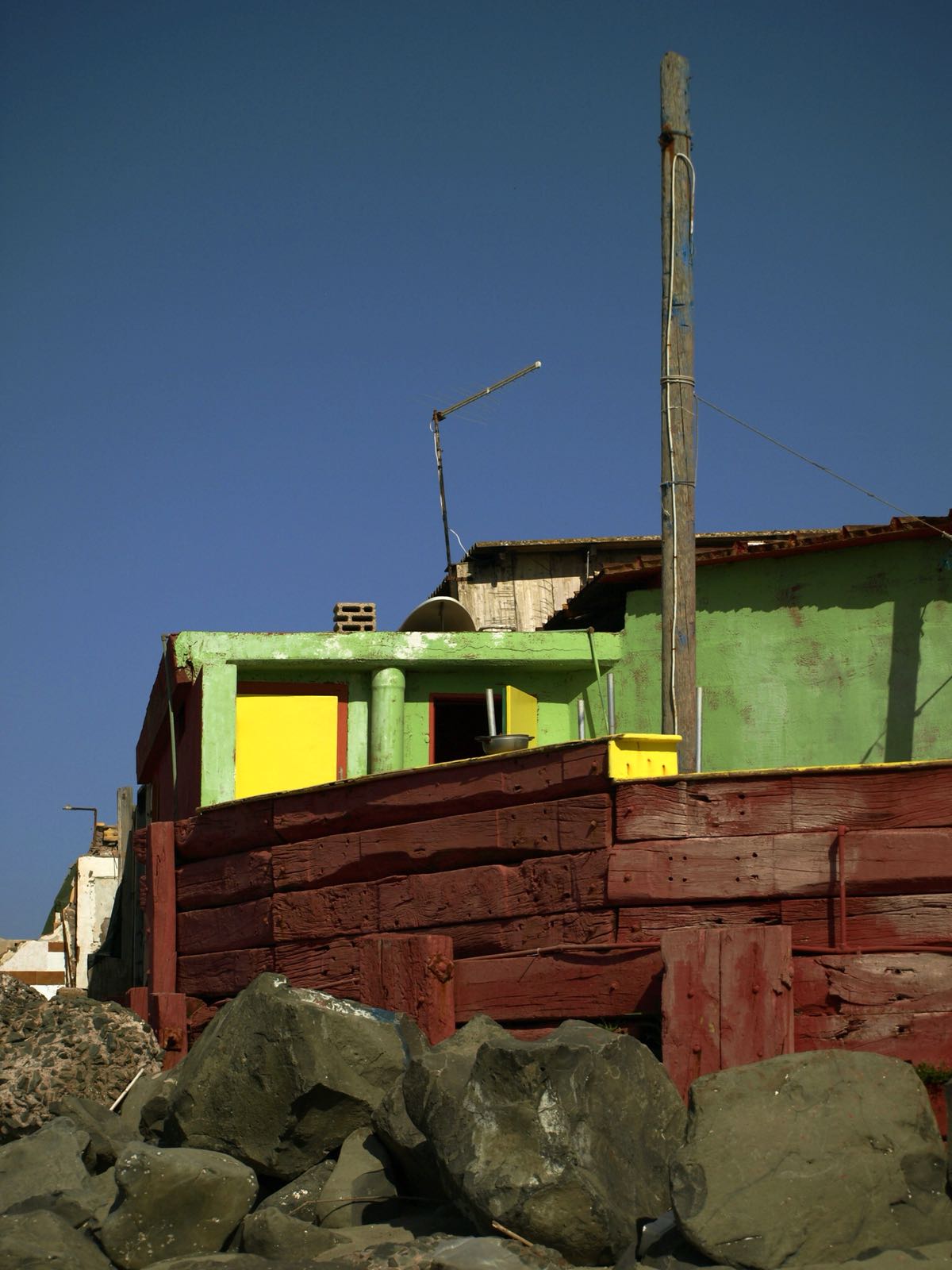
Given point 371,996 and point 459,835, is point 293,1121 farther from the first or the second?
point 459,835

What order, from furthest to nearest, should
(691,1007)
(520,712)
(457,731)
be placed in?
(457,731) < (520,712) < (691,1007)

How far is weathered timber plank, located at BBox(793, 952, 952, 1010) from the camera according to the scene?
26.2ft

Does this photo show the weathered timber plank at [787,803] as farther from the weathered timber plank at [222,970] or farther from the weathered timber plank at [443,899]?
the weathered timber plank at [222,970]

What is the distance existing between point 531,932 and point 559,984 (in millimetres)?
427

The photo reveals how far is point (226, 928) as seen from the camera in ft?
36.9

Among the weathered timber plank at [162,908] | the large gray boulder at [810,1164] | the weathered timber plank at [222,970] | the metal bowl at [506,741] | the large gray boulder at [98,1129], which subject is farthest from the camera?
the weathered timber plank at [162,908]

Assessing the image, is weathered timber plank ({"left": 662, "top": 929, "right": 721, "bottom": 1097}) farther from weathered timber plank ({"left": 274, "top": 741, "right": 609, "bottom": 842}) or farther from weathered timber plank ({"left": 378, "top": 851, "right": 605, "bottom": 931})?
weathered timber plank ({"left": 274, "top": 741, "right": 609, "bottom": 842})

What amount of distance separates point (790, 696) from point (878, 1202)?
818cm

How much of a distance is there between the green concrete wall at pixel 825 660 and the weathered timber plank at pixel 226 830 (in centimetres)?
506

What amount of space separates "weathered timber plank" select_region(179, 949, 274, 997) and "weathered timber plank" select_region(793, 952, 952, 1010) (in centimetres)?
402

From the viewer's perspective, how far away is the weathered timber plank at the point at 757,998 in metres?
8.07

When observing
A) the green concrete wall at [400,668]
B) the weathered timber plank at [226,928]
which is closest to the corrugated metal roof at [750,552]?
the green concrete wall at [400,668]

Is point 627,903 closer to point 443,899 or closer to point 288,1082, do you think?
point 443,899

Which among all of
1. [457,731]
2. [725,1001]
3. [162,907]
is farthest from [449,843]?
[457,731]
